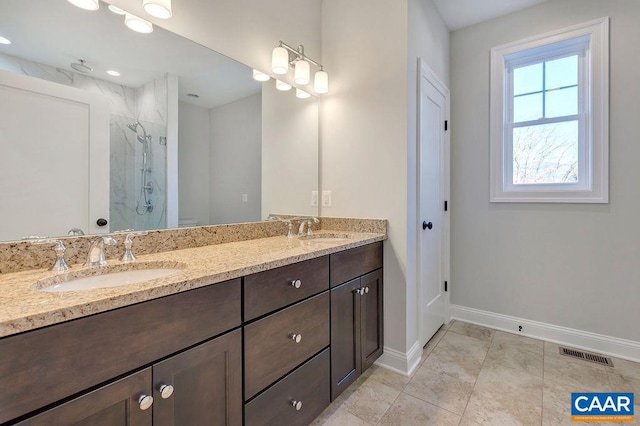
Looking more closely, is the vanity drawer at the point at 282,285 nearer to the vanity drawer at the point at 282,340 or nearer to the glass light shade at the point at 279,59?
the vanity drawer at the point at 282,340

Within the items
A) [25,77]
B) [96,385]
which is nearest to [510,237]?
[96,385]

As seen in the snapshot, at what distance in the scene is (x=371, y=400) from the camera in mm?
1641

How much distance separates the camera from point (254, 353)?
106 centimetres

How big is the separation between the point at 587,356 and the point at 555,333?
0.77 ft

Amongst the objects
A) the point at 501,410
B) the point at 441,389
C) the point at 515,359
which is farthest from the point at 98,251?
the point at 515,359

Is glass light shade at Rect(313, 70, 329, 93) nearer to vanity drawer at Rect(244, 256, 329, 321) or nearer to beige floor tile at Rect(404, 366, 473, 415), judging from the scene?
vanity drawer at Rect(244, 256, 329, 321)

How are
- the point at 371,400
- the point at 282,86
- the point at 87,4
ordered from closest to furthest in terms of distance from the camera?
the point at 87,4 → the point at 371,400 → the point at 282,86

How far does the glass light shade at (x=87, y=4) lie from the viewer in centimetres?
112

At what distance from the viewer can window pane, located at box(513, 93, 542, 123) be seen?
7.87 feet

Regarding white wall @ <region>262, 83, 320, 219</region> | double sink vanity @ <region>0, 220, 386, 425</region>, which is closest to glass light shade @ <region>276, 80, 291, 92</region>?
white wall @ <region>262, 83, 320, 219</region>

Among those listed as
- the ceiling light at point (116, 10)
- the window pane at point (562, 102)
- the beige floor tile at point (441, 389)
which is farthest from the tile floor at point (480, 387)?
the ceiling light at point (116, 10)

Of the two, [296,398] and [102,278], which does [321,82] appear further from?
[296,398]

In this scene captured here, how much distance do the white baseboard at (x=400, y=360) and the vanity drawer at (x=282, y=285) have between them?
2.86ft

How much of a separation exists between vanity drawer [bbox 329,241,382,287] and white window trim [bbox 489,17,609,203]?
4.44 ft
